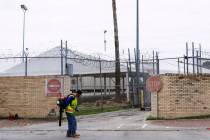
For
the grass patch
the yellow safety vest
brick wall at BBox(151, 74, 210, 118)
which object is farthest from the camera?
the grass patch

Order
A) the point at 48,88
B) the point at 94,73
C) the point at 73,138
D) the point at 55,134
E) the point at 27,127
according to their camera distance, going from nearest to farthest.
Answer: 1. the point at 73,138
2. the point at 55,134
3. the point at 27,127
4. the point at 48,88
5. the point at 94,73

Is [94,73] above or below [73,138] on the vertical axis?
above

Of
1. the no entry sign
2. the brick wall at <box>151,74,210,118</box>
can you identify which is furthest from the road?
the no entry sign

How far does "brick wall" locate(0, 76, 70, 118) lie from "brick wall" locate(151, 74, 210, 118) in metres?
4.34

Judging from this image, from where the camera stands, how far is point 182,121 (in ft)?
63.0

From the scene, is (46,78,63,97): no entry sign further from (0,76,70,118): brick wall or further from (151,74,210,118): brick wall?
(151,74,210,118): brick wall

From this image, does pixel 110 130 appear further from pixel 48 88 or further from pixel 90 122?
pixel 48 88

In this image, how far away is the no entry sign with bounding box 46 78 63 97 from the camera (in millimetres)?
21453

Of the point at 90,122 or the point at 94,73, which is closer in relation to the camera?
the point at 90,122

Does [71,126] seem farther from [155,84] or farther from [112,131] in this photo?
[155,84]

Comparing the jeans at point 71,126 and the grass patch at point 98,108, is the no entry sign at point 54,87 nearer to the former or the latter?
the grass patch at point 98,108

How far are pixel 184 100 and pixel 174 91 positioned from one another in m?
0.56

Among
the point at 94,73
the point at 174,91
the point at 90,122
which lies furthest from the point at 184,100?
the point at 94,73

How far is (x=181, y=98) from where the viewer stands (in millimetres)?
20141
